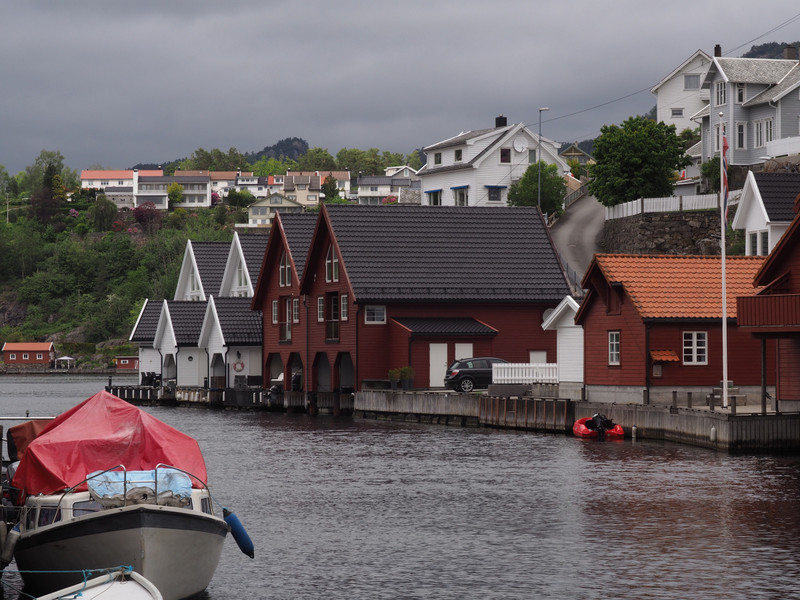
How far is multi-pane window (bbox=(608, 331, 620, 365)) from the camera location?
176 feet

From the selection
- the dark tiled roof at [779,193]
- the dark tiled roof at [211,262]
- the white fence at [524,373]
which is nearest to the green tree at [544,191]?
the dark tiled roof at [211,262]

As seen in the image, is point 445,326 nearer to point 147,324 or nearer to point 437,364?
point 437,364

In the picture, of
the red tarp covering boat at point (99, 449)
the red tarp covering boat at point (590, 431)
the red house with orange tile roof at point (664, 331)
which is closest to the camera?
the red tarp covering boat at point (99, 449)

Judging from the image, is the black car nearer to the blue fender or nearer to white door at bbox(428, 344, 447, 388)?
white door at bbox(428, 344, 447, 388)

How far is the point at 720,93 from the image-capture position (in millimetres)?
103875

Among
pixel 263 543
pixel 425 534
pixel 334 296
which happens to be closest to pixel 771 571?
pixel 425 534

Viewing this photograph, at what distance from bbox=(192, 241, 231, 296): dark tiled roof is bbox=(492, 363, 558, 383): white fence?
37.6 metres

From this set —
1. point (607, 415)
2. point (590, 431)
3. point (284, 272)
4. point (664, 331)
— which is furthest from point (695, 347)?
point (284, 272)

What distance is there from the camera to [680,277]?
176 ft

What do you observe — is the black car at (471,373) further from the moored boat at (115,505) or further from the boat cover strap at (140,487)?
the boat cover strap at (140,487)

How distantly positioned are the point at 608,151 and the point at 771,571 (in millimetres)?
78321

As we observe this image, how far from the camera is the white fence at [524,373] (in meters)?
60.5

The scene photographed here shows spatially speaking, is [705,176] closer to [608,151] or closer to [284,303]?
[608,151]

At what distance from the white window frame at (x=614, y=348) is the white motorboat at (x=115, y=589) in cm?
3577
